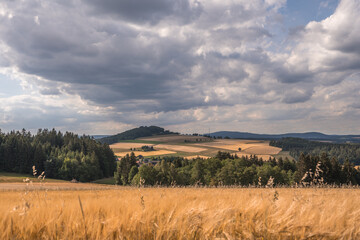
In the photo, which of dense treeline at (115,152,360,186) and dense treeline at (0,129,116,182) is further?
dense treeline at (0,129,116,182)

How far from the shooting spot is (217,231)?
13.6 ft

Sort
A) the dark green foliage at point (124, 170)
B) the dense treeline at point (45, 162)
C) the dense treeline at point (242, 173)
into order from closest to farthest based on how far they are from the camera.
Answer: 1. the dense treeline at point (242, 173)
2. the dark green foliage at point (124, 170)
3. the dense treeline at point (45, 162)

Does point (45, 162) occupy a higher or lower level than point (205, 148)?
lower

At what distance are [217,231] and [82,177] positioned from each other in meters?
127

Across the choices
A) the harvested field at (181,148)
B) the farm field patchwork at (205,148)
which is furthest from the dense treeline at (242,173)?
the harvested field at (181,148)

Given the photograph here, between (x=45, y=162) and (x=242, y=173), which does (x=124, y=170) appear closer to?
→ (x=45, y=162)

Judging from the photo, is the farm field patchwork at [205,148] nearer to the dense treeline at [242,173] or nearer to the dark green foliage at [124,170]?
the dense treeline at [242,173]

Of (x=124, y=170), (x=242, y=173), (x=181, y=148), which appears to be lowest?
(x=124, y=170)

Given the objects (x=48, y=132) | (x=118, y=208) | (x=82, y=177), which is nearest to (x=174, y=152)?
(x=82, y=177)

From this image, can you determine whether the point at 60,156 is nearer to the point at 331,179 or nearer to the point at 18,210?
the point at 331,179

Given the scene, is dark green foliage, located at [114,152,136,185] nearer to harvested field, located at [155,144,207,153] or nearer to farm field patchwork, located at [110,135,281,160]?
farm field patchwork, located at [110,135,281,160]

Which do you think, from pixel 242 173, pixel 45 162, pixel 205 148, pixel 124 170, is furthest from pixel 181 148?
pixel 242 173

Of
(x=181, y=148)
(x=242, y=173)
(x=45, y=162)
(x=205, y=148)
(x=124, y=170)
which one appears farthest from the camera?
(x=181, y=148)

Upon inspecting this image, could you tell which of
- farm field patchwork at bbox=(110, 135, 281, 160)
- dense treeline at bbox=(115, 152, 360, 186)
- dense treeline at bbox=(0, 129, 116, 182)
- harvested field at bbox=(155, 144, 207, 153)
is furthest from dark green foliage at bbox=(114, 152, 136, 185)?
harvested field at bbox=(155, 144, 207, 153)
